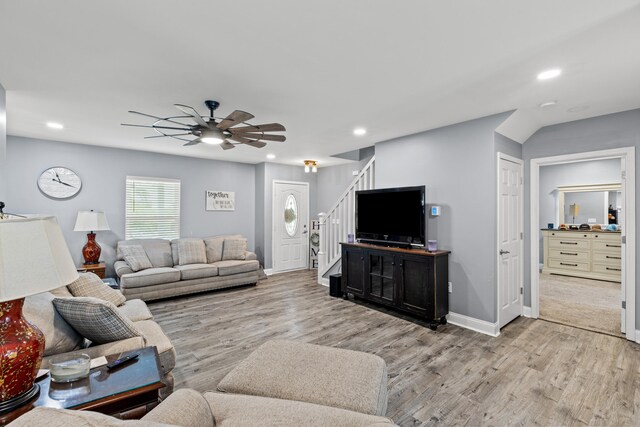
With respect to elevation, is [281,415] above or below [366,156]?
below

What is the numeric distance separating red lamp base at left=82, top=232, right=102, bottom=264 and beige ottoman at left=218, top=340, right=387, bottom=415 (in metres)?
4.29

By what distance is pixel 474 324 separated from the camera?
3.57 metres

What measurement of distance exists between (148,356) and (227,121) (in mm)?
1943

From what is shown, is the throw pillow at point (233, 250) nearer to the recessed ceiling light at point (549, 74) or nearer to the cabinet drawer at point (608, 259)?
the recessed ceiling light at point (549, 74)

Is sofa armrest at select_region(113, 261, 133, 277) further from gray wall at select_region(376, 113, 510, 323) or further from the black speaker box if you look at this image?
gray wall at select_region(376, 113, 510, 323)

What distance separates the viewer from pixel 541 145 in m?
3.88

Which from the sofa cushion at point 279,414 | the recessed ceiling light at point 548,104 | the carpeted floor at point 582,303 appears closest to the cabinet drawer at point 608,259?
the carpeted floor at point 582,303

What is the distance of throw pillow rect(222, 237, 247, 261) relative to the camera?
19.2ft

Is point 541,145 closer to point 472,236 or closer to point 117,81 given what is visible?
point 472,236

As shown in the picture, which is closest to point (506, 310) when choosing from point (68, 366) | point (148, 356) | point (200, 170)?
point (148, 356)

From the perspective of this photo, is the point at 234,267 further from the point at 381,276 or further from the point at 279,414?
the point at 279,414

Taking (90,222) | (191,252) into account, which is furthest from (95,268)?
(191,252)

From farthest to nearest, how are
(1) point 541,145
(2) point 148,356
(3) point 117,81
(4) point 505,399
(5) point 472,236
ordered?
1. (1) point 541,145
2. (5) point 472,236
3. (3) point 117,81
4. (4) point 505,399
5. (2) point 148,356

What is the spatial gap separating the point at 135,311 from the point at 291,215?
15.1 feet
